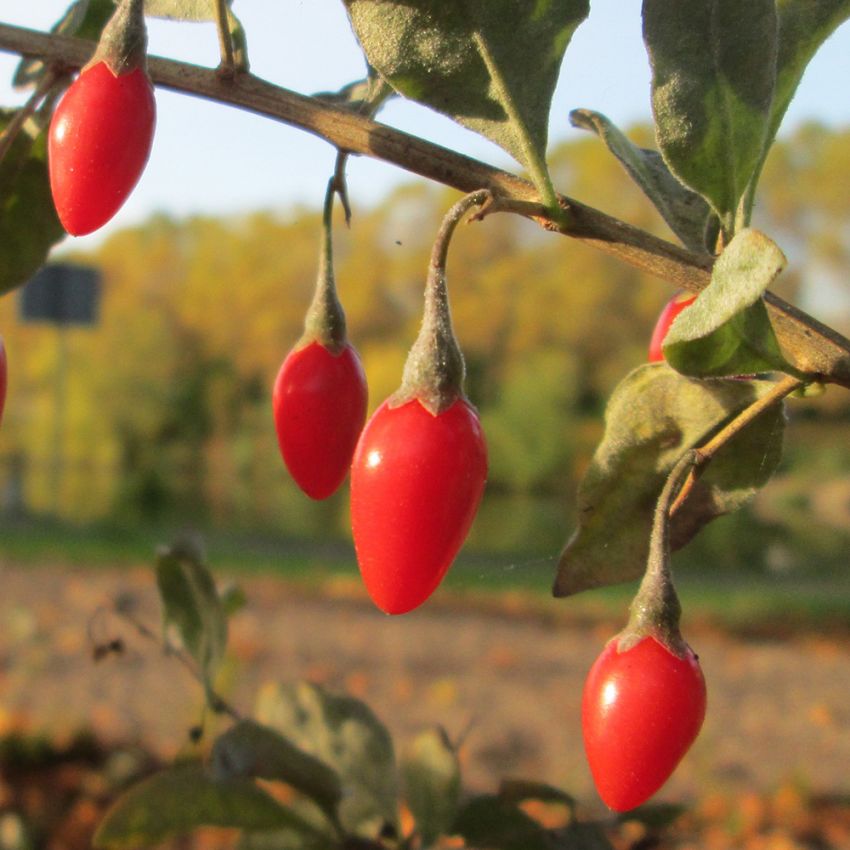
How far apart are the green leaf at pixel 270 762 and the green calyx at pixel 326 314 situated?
0.34 metres

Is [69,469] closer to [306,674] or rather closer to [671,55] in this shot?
[306,674]

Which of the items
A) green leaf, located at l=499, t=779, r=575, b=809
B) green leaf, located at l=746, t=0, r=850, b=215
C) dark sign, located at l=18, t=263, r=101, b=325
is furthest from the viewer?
dark sign, located at l=18, t=263, r=101, b=325

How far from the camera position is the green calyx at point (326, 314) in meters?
0.74

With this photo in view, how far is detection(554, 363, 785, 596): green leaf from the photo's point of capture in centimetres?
64

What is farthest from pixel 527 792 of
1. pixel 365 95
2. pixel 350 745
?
pixel 365 95

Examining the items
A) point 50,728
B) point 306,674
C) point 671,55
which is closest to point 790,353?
point 671,55

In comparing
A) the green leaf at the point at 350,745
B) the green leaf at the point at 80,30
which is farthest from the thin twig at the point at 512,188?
the green leaf at the point at 350,745

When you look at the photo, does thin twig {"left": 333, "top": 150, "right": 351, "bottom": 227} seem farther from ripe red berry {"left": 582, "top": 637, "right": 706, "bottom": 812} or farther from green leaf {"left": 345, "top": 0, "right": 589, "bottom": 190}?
ripe red berry {"left": 582, "top": 637, "right": 706, "bottom": 812}

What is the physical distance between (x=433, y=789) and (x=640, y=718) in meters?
0.48

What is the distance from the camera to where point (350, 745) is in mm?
992

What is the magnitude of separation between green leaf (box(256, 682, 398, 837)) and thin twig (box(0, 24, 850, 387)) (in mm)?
562

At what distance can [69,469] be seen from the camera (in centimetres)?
1758

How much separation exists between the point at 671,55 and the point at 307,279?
45.5 ft

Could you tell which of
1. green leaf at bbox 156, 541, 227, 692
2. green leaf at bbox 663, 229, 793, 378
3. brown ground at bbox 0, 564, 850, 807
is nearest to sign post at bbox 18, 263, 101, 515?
brown ground at bbox 0, 564, 850, 807
